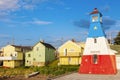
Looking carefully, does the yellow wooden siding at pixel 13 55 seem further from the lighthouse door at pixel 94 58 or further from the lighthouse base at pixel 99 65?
the lighthouse door at pixel 94 58

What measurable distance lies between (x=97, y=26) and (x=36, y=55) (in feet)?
116

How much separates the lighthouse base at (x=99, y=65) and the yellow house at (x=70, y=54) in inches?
878

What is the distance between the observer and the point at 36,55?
7500cm

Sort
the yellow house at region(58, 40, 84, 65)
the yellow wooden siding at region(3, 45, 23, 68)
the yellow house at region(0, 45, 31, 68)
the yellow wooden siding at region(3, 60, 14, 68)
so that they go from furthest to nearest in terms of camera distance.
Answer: the yellow wooden siding at region(3, 45, 23, 68), the yellow house at region(0, 45, 31, 68), the yellow wooden siding at region(3, 60, 14, 68), the yellow house at region(58, 40, 84, 65)

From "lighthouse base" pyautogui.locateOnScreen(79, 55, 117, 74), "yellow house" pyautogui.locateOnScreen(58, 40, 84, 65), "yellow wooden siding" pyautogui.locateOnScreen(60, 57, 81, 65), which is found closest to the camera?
"lighthouse base" pyautogui.locateOnScreen(79, 55, 117, 74)

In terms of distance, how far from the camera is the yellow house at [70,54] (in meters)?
66.4

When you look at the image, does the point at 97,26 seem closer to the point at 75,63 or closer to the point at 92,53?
the point at 92,53

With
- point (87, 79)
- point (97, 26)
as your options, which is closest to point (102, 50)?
point (97, 26)

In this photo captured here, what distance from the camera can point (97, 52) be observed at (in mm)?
42219

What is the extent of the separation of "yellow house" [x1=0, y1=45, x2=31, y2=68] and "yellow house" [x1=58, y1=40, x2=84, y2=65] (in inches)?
539

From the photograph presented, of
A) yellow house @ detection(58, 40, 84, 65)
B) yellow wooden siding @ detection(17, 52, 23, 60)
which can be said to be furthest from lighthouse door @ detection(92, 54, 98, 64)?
yellow wooden siding @ detection(17, 52, 23, 60)

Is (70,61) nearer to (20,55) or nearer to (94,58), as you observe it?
(20,55)

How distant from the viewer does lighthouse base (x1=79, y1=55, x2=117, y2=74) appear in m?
41.0

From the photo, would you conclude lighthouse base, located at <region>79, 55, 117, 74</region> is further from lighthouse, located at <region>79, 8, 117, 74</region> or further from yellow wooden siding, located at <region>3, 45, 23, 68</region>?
yellow wooden siding, located at <region>3, 45, 23, 68</region>
